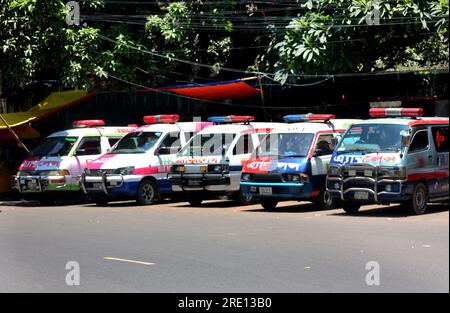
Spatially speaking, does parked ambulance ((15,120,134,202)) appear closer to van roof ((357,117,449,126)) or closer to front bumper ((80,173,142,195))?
front bumper ((80,173,142,195))

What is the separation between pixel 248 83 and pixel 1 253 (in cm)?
1281

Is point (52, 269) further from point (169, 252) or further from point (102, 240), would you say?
point (102, 240)

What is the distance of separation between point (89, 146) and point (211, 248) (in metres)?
10.8

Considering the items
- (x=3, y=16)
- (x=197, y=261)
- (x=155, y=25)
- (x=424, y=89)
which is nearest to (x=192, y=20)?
(x=155, y=25)

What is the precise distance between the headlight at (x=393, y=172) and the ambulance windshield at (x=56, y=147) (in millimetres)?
9515

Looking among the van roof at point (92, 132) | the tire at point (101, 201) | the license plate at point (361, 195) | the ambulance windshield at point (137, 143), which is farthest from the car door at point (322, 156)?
the van roof at point (92, 132)

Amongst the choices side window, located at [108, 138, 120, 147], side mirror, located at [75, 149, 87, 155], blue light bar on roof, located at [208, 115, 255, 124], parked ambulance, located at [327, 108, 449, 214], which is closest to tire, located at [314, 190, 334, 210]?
parked ambulance, located at [327, 108, 449, 214]

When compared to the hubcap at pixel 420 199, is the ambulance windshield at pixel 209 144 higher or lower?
higher

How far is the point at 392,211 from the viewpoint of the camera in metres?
16.3

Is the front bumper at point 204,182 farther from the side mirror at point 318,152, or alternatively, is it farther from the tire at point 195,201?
the side mirror at point 318,152

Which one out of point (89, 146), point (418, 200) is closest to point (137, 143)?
point (89, 146)

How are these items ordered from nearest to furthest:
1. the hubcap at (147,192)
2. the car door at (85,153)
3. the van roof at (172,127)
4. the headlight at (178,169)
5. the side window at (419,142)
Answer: the side window at (419,142), the headlight at (178,169), the hubcap at (147,192), the van roof at (172,127), the car door at (85,153)

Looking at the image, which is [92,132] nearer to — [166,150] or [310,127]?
[166,150]

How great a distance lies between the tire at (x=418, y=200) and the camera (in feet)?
49.2
